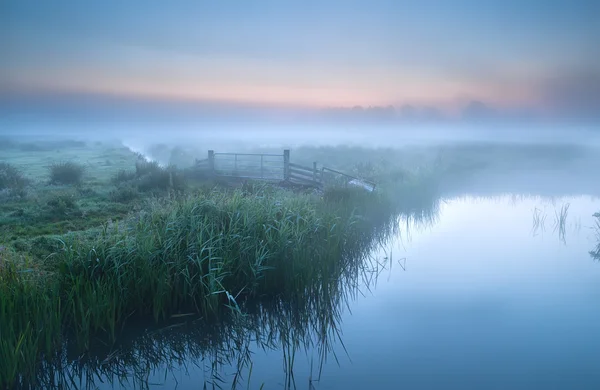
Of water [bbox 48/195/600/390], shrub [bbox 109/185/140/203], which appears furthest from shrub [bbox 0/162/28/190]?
water [bbox 48/195/600/390]

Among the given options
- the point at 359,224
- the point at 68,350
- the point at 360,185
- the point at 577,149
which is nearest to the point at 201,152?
the point at 360,185

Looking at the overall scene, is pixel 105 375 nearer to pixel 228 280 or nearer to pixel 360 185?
pixel 228 280

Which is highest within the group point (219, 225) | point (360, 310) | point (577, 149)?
point (577, 149)

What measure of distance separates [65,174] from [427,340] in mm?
22992

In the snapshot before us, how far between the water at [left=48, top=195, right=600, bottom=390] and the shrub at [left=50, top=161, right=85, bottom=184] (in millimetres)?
19731

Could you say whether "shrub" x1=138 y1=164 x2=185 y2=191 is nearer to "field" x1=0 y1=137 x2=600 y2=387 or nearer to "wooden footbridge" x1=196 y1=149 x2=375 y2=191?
Answer: "wooden footbridge" x1=196 y1=149 x2=375 y2=191

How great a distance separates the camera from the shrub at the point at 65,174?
22188mm

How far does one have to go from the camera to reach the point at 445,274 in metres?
10.8

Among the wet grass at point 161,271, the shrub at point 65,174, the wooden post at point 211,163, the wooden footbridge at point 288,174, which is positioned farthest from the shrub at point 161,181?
the wet grass at point 161,271

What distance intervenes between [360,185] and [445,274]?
25.6 feet

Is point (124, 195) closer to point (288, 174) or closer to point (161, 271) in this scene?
point (288, 174)

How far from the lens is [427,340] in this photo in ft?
23.1

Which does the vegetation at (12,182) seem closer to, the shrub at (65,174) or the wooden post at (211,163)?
the shrub at (65,174)

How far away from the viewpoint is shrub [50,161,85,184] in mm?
22188
